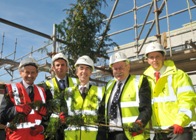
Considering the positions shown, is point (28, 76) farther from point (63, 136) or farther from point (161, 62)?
point (161, 62)

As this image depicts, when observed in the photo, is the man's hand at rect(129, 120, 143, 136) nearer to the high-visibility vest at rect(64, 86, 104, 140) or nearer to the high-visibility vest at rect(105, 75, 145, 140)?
the high-visibility vest at rect(105, 75, 145, 140)

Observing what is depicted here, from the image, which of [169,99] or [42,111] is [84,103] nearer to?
[42,111]

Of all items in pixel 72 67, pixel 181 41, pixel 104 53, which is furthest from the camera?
pixel 181 41

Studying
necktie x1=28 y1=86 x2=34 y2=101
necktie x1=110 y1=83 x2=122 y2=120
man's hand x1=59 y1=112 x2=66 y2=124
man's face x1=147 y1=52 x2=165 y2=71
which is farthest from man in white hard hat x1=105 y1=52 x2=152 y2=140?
necktie x1=28 y1=86 x2=34 y2=101

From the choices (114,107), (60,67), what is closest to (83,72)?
(60,67)

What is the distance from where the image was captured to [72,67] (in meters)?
5.95

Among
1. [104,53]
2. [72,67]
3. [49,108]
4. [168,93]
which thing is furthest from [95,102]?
[104,53]

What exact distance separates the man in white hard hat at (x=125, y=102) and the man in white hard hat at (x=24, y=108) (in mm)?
903

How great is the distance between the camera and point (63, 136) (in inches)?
154

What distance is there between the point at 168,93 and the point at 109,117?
83 centimetres

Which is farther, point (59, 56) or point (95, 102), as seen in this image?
point (59, 56)

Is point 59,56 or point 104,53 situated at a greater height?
point 104,53

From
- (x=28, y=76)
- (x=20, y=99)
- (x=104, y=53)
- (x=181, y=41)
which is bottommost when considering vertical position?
(x=20, y=99)

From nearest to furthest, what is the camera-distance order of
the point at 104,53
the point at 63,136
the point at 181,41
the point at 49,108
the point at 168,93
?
the point at 49,108 < the point at 168,93 < the point at 63,136 < the point at 104,53 < the point at 181,41
